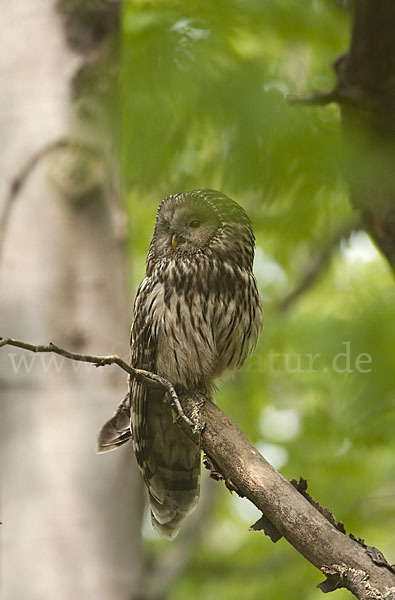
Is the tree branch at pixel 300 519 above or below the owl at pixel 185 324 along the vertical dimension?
below

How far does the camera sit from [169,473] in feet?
10.1

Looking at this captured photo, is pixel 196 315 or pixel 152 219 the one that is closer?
pixel 196 315

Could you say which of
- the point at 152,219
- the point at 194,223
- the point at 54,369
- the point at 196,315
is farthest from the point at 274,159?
the point at 152,219

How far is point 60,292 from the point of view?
3.14 m

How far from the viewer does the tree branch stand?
184cm

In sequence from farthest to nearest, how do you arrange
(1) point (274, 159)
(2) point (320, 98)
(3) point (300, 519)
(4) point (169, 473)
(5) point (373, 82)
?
(4) point (169, 473) → (5) point (373, 82) → (2) point (320, 98) → (3) point (300, 519) → (1) point (274, 159)

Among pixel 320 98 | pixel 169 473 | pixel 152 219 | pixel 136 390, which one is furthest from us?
pixel 152 219

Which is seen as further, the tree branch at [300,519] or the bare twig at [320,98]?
the bare twig at [320,98]

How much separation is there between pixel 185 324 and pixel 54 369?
60 centimetres

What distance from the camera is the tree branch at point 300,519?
1.84 m

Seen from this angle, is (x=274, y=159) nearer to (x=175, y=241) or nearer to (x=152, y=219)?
(x=175, y=241)

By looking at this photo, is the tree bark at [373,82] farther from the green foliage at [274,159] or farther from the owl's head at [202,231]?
the owl's head at [202,231]

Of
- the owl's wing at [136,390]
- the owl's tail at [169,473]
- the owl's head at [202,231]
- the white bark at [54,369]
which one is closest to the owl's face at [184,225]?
the owl's head at [202,231]

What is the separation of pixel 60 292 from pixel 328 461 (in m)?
2.82
